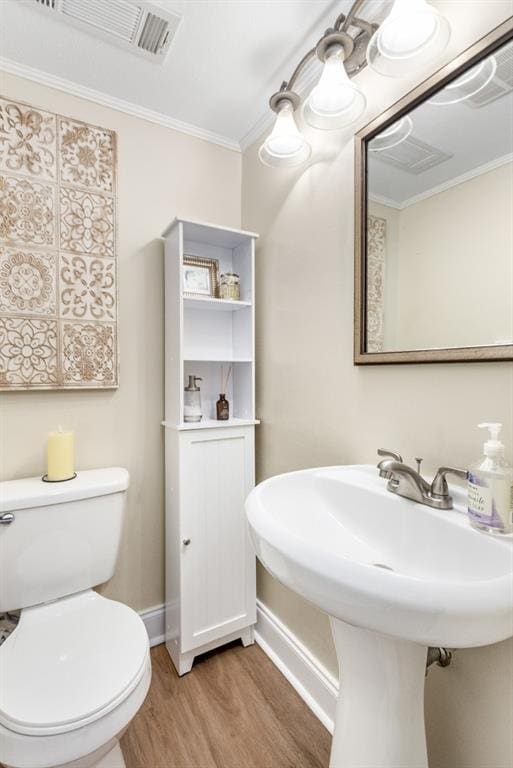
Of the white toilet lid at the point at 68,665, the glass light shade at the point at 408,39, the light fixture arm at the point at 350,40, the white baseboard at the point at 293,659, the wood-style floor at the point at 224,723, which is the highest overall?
the light fixture arm at the point at 350,40

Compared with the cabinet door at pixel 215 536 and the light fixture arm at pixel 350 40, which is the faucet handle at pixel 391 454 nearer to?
the cabinet door at pixel 215 536

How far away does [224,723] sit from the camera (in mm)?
1207

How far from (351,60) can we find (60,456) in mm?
1587

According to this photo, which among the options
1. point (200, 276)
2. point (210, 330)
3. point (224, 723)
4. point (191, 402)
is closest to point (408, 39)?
point (200, 276)

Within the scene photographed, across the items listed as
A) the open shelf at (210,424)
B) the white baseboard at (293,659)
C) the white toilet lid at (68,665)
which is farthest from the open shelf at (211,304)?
the white baseboard at (293,659)

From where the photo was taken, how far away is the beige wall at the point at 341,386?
0.78m

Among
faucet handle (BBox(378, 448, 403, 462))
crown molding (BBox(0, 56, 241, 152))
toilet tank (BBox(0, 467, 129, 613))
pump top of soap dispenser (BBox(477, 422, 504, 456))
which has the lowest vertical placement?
toilet tank (BBox(0, 467, 129, 613))

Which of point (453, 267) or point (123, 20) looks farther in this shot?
point (123, 20)

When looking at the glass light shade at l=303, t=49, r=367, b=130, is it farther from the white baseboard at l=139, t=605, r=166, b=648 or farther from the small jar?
the white baseboard at l=139, t=605, r=166, b=648

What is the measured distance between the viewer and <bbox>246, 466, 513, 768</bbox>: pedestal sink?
0.50 meters

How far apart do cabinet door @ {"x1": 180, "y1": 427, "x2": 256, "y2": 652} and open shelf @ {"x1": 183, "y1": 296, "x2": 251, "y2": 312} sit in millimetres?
533

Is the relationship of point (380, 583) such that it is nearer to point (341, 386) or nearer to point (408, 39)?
point (341, 386)

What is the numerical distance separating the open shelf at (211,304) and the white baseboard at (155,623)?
136 cm

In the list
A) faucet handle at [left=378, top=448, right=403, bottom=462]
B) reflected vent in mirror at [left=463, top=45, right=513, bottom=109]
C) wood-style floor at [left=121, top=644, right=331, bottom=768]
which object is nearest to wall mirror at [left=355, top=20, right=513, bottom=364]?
reflected vent in mirror at [left=463, top=45, right=513, bottom=109]
